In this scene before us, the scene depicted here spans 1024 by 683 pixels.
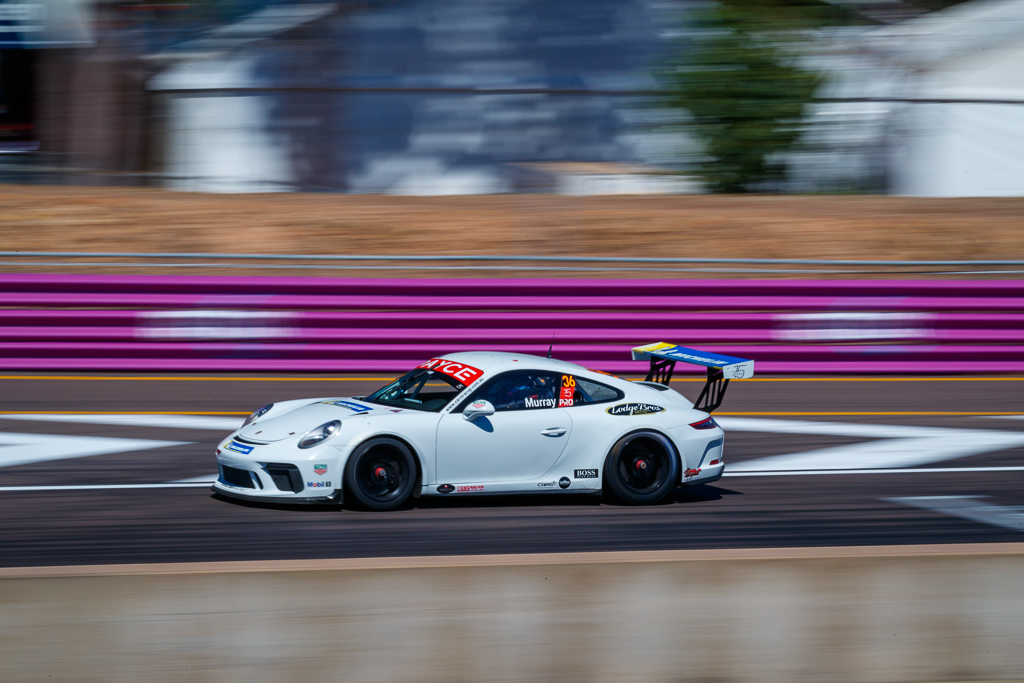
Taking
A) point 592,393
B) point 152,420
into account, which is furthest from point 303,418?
point 152,420

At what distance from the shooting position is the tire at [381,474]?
750 cm

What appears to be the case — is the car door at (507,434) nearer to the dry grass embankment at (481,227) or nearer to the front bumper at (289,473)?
the front bumper at (289,473)

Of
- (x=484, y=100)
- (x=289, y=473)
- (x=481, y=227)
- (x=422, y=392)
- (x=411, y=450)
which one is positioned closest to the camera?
(x=289, y=473)

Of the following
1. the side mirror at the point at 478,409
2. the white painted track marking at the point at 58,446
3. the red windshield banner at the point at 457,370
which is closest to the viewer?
the side mirror at the point at 478,409

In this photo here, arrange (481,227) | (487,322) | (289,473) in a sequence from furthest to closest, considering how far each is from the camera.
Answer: (481,227) < (487,322) < (289,473)

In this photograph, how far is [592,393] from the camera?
820 cm

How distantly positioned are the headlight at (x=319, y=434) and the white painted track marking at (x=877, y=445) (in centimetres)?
356

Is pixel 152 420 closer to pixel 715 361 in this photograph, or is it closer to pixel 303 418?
pixel 303 418

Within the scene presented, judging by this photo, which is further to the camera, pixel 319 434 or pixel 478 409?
pixel 478 409

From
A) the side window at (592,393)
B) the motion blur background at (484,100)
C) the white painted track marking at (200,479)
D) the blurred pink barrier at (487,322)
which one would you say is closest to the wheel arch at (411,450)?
the side window at (592,393)

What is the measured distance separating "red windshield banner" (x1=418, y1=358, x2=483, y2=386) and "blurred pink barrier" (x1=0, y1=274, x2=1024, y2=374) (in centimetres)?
543

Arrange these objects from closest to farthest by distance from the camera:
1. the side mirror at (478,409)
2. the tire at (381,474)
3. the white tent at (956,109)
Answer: the tire at (381,474) < the side mirror at (478,409) < the white tent at (956,109)

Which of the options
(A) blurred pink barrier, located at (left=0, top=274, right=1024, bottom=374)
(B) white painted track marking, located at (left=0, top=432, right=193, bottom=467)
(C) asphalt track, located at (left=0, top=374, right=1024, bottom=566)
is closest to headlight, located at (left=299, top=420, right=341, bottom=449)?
(C) asphalt track, located at (left=0, top=374, right=1024, bottom=566)

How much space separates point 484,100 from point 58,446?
14.5 m
